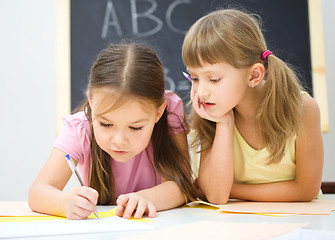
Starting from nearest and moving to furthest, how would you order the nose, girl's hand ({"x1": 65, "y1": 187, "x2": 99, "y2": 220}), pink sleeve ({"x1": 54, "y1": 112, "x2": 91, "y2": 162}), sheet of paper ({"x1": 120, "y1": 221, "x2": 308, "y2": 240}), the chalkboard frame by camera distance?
sheet of paper ({"x1": 120, "y1": 221, "x2": 308, "y2": 240}) → girl's hand ({"x1": 65, "y1": 187, "x2": 99, "y2": 220}) → the nose → pink sleeve ({"x1": 54, "y1": 112, "x2": 91, "y2": 162}) → the chalkboard frame

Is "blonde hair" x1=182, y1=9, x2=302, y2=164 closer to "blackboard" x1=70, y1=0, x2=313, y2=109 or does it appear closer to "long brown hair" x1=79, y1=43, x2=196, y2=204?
"long brown hair" x1=79, y1=43, x2=196, y2=204

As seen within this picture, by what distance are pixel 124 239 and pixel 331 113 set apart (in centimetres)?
169

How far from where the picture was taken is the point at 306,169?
1004 mm

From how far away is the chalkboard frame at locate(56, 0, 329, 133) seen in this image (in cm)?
190

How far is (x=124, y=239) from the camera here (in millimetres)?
533

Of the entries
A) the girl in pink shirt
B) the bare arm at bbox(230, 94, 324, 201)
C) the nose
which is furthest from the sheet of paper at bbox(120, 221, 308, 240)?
the bare arm at bbox(230, 94, 324, 201)

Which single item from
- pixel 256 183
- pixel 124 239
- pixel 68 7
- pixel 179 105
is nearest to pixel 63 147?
pixel 179 105

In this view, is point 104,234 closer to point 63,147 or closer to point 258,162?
point 63,147

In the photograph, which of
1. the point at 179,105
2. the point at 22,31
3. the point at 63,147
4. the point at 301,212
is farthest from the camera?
the point at 22,31

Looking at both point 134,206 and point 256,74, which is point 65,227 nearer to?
point 134,206

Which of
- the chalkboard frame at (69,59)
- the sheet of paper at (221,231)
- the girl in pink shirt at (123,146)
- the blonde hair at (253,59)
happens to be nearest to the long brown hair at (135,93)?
the girl in pink shirt at (123,146)

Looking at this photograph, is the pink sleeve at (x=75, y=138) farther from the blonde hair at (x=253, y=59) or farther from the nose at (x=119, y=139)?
the blonde hair at (x=253, y=59)

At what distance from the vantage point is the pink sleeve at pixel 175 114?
1.04 m

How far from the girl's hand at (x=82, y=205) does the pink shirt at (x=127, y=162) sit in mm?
231
